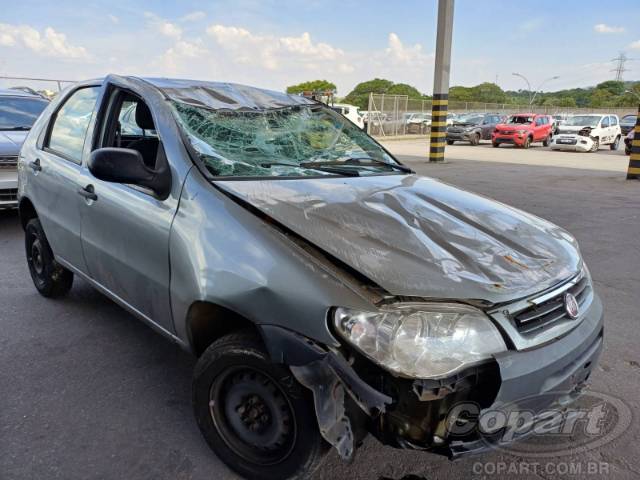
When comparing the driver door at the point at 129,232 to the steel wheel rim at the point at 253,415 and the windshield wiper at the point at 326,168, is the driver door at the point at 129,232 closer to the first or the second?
the steel wheel rim at the point at 253,415

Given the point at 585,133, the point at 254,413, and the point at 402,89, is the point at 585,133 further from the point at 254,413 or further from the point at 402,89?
the point at 402,89

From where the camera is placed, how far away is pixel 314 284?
5.89 ft

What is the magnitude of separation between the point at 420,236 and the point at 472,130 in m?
25.3

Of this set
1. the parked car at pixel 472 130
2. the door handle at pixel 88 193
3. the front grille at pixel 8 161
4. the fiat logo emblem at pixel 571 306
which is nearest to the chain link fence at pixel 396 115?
the parked car at pixel 472 130

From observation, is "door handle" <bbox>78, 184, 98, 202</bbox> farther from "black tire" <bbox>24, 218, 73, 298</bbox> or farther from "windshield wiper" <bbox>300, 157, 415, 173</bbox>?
"windshield wiper" <bbox>300, 157, 415, 173</bbox>

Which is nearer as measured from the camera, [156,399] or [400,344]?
[400,344]

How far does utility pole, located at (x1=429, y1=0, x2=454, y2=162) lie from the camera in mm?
14648

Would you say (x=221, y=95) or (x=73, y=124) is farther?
(x=73, y=124)

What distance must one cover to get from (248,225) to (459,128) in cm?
2579

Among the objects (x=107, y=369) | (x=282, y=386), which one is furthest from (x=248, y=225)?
(x=107, y=369)

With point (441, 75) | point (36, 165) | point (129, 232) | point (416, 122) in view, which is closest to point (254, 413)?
point (129, 232)

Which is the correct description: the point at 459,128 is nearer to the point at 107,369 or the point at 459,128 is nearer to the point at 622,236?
the point at 622,236

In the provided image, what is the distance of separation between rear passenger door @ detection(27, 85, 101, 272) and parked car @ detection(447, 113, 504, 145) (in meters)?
24.3

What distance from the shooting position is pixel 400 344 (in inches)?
66.7
